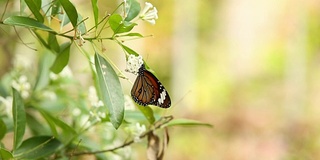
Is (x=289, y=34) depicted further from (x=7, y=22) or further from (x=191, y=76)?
(x=7, y=22)

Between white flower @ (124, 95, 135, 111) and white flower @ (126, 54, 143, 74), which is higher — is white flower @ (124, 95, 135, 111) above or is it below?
below

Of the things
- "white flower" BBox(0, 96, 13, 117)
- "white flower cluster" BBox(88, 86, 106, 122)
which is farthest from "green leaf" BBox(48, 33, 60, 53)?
"white flower" BBox(0, 96, 13, 117)

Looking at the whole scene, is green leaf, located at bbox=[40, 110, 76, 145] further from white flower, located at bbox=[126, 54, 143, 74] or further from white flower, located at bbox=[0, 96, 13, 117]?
white flower, located at bbox=[126, 54, 143, 74]

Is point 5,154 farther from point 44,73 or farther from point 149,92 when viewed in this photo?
point 44,73

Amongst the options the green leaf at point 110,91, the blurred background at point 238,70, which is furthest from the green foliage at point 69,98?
the blurred background at point 238,70

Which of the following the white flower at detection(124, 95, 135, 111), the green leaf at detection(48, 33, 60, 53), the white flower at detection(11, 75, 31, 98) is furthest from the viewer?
the white flower at detection(11, 75, 31, 98)

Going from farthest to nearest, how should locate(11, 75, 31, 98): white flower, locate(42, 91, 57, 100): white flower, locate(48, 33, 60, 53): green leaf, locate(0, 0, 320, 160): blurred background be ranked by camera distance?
locate(0, 0, 320, 160): blurred background → locate(42, 91, 57, 100): white flower → locate(11, 75, 31, 98): white flower → locate(48, 33, 60, 53): green leaf

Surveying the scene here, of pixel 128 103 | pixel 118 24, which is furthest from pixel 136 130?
pixel 118 24
